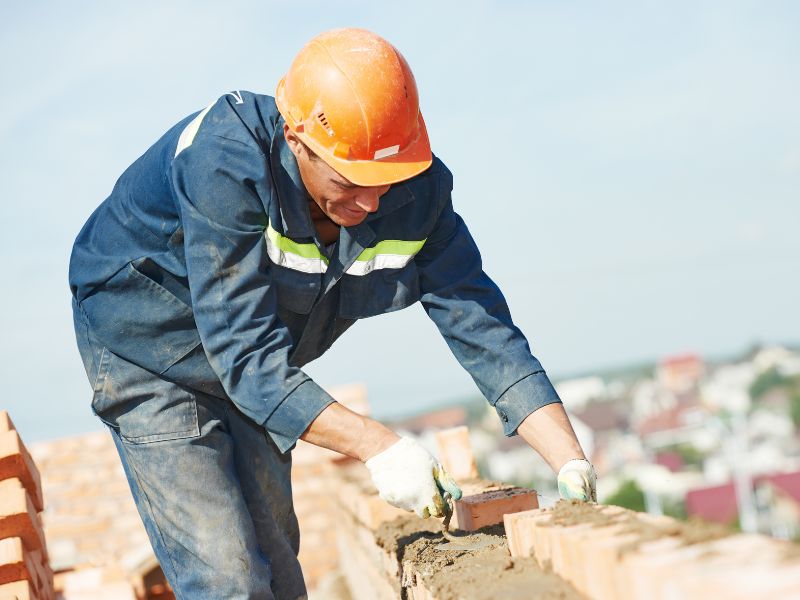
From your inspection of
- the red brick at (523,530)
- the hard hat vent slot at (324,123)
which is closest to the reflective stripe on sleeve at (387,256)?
the hard hat vent slot at (324,123)

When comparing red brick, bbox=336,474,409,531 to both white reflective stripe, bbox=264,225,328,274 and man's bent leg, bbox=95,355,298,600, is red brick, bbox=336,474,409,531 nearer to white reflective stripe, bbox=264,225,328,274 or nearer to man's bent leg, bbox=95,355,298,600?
man's bent leg, bbox=95,355,298,600

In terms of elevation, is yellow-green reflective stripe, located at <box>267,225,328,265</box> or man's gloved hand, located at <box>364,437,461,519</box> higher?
yellow-green reflective stripe, located at <box>267,225,328,265</box>

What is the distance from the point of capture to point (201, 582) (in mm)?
3166

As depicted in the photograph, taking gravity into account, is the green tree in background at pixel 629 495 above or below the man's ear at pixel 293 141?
below

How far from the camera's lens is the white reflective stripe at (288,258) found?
9.60 feet

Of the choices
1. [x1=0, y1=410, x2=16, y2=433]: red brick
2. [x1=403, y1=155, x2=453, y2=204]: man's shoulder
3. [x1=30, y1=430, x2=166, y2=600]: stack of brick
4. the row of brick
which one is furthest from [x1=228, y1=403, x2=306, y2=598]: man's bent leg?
[x1=30, y1=430, x2=166, y2=600]: stack of brick

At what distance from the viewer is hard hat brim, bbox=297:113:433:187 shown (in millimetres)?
2861

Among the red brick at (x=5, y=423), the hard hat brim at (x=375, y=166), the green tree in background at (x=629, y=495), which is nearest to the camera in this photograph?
the hard hat brim at (x=375, y=166)

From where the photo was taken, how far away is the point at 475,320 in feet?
10.9

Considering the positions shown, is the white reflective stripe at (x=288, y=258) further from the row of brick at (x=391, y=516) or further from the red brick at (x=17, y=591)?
the red brick at (x=17, y=591)

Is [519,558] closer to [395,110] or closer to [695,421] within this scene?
[395,110]

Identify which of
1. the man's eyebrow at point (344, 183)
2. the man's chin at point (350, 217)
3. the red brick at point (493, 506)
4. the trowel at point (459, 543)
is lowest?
the trowel at point (459, 543)

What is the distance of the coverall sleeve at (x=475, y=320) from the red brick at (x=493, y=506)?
39 centimetres

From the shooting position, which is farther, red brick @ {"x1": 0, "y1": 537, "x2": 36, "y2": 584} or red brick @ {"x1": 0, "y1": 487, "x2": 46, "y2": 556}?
red brick @ {"x1": 0, "y1": 487, "x2": 46, "y2": 556}
